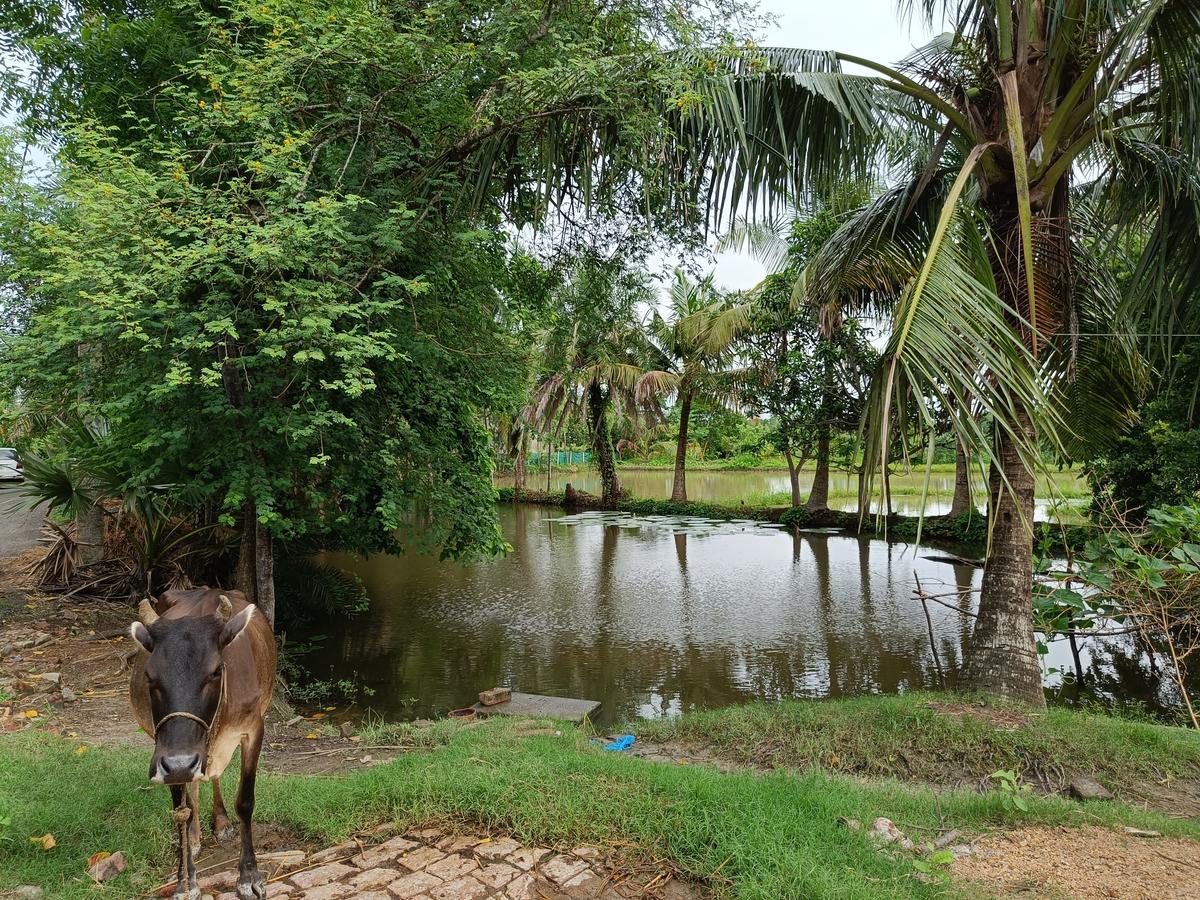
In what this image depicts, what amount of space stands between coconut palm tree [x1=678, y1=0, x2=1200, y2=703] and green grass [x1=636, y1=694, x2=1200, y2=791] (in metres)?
0.64

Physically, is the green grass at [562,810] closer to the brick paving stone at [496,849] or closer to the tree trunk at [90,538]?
the brick paving stone at [496,849]

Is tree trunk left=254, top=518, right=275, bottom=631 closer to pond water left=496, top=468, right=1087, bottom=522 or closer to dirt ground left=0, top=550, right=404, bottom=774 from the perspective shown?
dirt ground left=0, top=550, right=404, bottom=774

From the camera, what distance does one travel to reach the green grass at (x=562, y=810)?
9.78 feet

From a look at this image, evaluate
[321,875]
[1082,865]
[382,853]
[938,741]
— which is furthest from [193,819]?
[938,741]

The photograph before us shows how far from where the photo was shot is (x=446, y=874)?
10.1 ft

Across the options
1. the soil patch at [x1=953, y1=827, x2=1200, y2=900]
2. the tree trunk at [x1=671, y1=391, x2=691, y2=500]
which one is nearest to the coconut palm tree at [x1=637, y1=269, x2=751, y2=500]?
the tree trunk at [x1=671, y1=391, x2=691, y2=500]

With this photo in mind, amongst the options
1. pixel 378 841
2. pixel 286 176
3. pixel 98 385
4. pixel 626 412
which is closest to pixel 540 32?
pixel 286 176

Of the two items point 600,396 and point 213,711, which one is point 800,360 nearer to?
point 600,396

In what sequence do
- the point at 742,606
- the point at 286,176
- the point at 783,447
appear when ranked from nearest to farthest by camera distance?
the point at 286,176 → the point at 742,606 → the point at 783,447

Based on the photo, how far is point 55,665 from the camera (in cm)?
630

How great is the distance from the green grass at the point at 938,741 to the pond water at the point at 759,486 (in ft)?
49.2

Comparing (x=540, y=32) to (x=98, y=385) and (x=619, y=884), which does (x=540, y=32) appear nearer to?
(x=98, y=385)

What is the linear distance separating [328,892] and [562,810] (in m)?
1.06

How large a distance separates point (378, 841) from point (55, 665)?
15.4 feet
